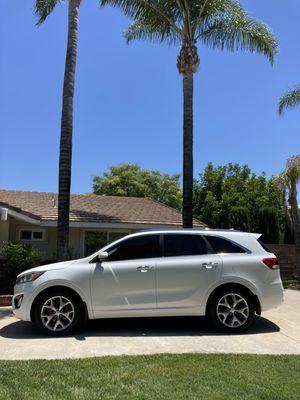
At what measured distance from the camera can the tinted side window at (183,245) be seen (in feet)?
27.0

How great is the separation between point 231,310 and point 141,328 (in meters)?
1.61

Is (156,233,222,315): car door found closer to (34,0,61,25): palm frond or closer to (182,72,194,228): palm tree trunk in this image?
(182,72,194,228): palm tree trunk

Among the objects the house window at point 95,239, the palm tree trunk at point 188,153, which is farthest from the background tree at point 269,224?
the palm tree trunk at point 188,153

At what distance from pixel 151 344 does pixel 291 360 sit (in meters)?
2.07

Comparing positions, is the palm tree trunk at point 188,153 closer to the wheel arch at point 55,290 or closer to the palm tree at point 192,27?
the palm tree at point 192,27

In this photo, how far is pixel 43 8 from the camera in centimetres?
1530

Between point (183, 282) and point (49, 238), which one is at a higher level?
point (49, 238)

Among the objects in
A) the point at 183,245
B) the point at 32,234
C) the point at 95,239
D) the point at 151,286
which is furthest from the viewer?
Result: the point at 95,239

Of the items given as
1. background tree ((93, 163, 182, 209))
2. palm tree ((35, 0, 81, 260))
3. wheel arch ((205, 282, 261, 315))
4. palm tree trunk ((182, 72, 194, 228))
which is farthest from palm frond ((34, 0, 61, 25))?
background tree ((93, 163, 182, 209))

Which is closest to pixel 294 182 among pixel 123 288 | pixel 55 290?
pixel 123 288

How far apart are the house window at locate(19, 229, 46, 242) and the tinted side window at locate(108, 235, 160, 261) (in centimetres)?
1032

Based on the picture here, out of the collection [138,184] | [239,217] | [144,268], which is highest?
[138,184]

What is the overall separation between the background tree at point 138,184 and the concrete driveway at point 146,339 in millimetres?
33480

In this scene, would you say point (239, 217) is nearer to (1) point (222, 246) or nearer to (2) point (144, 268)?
(1) point (222, 246)
